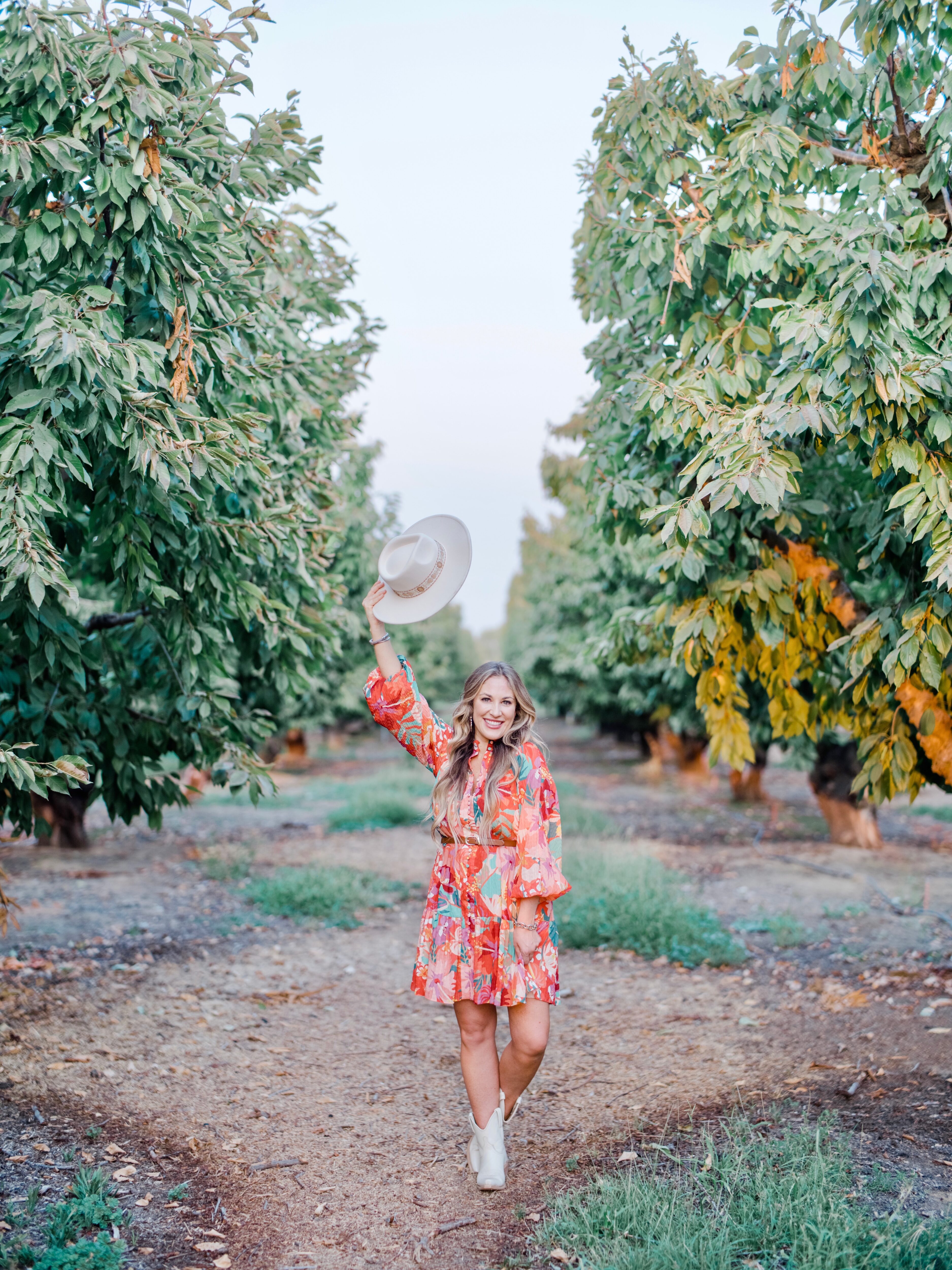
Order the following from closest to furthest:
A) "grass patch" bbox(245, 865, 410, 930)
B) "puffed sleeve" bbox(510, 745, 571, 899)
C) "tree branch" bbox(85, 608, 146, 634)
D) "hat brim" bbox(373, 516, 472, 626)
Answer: "puffed sleeve" bbox(510, 745, 571, 899) → "hat brim" bbox(373, 516, 472, 626) → "tree branch" bbox(85, 608, 146, 634) → "grass patch" bbox(245, 865, 410, 930)

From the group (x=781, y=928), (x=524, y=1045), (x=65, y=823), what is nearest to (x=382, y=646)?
(x=524, y=1045)

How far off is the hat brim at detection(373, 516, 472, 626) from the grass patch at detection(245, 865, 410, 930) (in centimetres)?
541

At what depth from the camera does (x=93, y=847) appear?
12969mm

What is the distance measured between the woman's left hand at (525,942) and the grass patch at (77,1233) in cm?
160

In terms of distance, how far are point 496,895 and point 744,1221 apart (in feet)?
4.33

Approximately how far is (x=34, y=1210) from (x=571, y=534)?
55.1 ft

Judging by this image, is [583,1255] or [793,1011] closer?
[583,1255]

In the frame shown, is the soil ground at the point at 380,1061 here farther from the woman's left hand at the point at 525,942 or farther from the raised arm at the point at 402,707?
the raised arm at the point at 402,707

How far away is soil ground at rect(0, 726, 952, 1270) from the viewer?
363cm

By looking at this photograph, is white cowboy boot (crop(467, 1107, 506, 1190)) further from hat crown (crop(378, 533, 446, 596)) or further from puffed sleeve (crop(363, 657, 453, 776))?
hat crown (crop(378, 533, 446, 596))

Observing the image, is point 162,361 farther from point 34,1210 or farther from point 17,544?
point 34,1210

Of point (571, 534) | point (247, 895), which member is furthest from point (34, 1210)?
point (571, 534)

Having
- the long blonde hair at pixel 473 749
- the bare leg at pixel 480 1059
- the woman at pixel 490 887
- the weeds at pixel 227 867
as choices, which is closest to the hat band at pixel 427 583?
the woman at pixel 490 887

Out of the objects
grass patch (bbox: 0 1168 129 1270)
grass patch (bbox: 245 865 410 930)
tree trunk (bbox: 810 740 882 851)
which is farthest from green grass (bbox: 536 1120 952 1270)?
tree trunk (bbox: 810 740 882 851)
